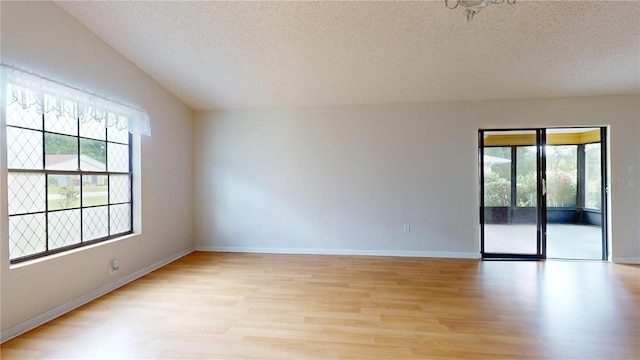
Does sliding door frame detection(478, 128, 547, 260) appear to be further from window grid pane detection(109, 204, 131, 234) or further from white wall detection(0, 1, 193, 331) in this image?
window grid pane detection(109, 204, 131, 234)

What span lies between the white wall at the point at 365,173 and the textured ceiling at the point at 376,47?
0.33m

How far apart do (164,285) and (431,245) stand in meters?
3.60

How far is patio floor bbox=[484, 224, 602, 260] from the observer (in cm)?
387

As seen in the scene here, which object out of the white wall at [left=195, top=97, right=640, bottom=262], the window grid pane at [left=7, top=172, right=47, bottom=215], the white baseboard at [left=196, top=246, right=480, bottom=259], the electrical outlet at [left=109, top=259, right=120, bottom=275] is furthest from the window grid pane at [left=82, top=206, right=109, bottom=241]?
A: the white baseboard at [left=196, top=246, right=480, bottom=259]

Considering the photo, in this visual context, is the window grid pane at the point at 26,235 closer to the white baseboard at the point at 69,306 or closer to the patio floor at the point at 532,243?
the white baseboard at the point at 69,306

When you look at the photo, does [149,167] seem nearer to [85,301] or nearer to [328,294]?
[85,301]

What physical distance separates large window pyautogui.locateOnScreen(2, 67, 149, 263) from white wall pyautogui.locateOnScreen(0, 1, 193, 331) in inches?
6.0

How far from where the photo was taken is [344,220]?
4.14 metres

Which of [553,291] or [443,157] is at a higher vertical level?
[443,157]

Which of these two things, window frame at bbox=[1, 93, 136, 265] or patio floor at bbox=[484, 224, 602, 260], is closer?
window frame at bbox=[1, 93, 136, 265]

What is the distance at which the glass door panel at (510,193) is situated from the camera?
387 cm

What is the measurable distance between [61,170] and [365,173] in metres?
3.52

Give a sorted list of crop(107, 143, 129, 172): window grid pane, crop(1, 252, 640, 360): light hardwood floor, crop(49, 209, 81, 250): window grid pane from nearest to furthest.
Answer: crop(1, 252, 640, 360): light hardwood floor → crop(49, 209, 81, 250): window grid pane → crop(107, 143, 129, 172): window grid pane

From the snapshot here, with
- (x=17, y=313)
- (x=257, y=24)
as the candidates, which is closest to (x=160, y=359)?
(x=17, y=313)
